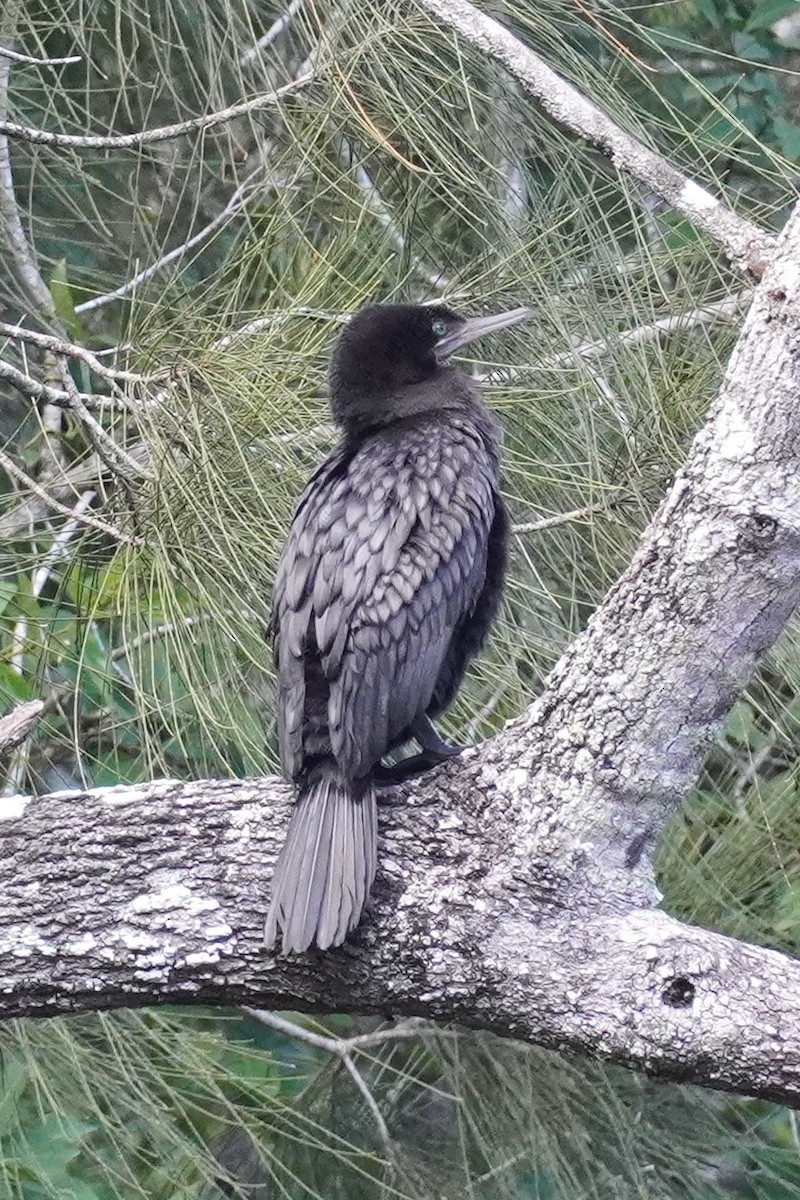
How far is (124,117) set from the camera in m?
3.06

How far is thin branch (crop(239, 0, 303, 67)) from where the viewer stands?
7.23ft

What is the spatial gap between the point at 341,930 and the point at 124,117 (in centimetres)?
198

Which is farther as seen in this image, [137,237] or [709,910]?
[137,237]

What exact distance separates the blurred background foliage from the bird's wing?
61mm

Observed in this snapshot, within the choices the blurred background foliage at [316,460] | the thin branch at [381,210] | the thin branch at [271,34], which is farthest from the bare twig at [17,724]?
the thin branch at [271,34]

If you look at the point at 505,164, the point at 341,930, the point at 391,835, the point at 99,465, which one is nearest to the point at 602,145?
the point at 505,164

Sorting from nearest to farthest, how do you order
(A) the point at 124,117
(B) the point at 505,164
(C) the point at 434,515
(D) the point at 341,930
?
(D) the point at 341,930, (C) the point at 434,515, (B) the point at 505,164, (A) the point at 124,117

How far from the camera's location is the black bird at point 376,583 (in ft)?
6.01

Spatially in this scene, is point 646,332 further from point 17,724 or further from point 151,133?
point 17,724

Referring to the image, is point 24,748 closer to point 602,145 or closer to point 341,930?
point 341,930

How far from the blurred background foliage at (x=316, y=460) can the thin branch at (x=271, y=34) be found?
0.01 m

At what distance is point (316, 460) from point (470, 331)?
0.28m

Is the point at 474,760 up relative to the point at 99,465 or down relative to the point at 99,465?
down

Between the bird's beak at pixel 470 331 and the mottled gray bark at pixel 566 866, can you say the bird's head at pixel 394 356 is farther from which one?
the mottled gray bark at pixel 566 866
